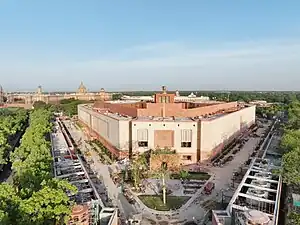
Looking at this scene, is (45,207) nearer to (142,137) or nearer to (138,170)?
(138,170)

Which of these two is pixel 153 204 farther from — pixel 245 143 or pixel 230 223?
pixel 245 143

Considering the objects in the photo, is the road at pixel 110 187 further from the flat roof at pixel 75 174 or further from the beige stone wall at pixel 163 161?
the beige stone wall at pixel 163 161

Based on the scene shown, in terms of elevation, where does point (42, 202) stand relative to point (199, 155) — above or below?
above

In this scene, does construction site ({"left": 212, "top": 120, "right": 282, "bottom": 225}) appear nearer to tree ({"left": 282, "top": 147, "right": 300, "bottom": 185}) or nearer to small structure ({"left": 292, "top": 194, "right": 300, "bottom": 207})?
small structure ({"left": 292, "top": 194, "right": 300, "bottom": 207})

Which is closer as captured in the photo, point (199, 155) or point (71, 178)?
point (71, 178)

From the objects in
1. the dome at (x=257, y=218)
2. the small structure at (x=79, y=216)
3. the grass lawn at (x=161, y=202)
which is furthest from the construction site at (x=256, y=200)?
the small structure at (x=79, y=216)

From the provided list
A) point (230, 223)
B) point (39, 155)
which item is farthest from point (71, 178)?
point (230, 223)
